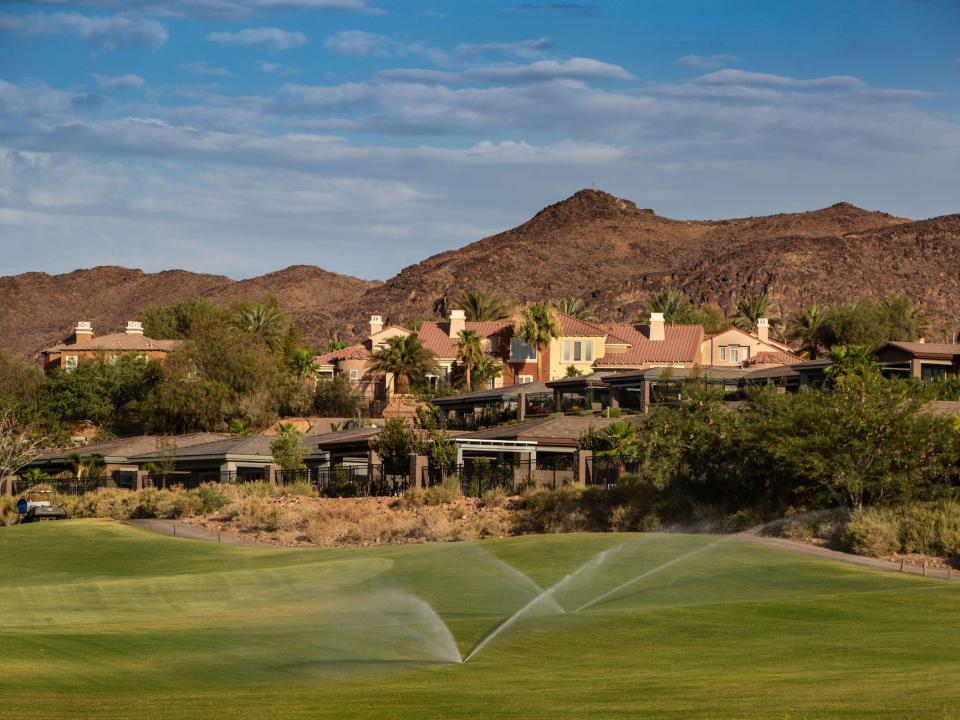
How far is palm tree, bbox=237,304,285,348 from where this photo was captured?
126981mm

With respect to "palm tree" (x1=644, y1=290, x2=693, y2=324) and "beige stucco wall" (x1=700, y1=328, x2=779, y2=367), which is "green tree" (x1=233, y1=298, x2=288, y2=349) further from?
"palm tree" (x1=644, y1=290, x2=693, y2=324)

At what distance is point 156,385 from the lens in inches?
4188

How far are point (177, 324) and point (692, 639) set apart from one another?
137 meters

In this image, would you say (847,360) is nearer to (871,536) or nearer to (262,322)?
(871,536)

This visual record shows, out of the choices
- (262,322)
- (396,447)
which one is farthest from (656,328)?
(396,447)

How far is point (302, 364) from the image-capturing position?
117 meters

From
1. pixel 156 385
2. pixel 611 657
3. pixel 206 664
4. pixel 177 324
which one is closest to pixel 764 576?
pixel 611 657

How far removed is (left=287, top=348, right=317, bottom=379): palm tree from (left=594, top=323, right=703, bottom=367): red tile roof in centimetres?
2514

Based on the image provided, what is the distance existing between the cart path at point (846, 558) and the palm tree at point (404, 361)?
74288mm

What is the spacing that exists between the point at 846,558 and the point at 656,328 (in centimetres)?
8120

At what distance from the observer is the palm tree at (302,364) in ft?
385

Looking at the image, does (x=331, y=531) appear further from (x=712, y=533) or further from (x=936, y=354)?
(x=936, y=354)

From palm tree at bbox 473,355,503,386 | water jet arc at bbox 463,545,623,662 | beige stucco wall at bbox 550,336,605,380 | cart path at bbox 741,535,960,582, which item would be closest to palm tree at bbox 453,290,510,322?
beige stucco wall at bbox 550,336,605,380

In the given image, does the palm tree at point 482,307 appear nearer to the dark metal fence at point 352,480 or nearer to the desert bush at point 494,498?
the dark metal fence at point 352,480
